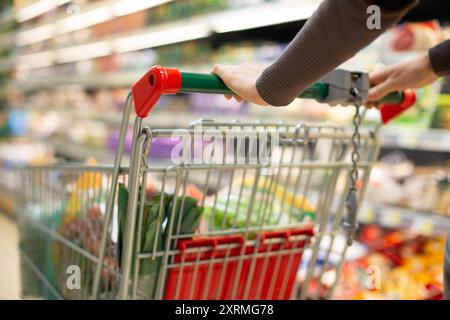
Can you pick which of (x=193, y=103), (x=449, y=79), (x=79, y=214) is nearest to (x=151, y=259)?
(x=79, y=214)

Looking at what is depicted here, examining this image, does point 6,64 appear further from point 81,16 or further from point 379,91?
point 379,91

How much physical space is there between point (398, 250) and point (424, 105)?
2.31 ft

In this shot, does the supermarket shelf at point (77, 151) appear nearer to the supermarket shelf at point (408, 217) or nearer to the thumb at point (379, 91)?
the supermarket shelf at point (408, 217)

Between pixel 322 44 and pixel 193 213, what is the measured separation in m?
0.50

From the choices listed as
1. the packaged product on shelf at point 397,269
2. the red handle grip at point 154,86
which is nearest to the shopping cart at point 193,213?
the red handle grip at point 154,86

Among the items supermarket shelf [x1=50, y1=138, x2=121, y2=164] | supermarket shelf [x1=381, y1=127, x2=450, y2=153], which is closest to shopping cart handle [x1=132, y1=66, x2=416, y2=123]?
supermarket shelf [x1=381, y1=127, x2=450, y2=153]

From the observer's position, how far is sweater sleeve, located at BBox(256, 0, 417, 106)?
0.80m

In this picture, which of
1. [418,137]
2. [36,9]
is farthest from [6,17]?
[418,137]

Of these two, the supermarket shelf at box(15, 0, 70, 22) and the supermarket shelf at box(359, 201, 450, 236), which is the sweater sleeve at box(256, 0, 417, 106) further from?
the supermarket shelf at box(15, 0, 70, 22)

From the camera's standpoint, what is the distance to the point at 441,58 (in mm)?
1222

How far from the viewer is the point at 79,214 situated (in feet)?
4.55

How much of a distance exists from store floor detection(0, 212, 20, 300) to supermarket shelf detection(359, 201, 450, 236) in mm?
1778

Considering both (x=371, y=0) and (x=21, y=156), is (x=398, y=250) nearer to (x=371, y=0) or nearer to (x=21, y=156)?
(x=371, y=0)

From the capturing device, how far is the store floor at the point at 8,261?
2.75 m
